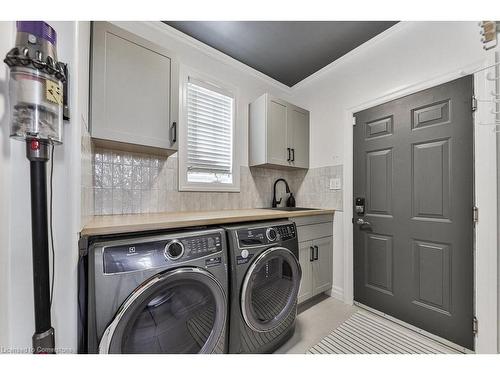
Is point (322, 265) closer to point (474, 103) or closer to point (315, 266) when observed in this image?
point (315, 266)

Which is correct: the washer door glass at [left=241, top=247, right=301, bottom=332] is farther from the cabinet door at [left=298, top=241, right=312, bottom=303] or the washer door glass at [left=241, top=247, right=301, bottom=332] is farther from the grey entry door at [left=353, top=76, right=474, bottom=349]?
the grey entry door at [left=353, top=76, right=474, bottom=349]

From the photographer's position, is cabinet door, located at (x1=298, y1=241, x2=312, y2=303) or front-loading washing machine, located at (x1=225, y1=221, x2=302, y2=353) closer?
front-loading washing machine, located at (x1=225, y1=221, x2=302, y2=353)

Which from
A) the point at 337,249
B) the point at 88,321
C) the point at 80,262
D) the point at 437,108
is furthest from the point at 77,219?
the point at 437,108

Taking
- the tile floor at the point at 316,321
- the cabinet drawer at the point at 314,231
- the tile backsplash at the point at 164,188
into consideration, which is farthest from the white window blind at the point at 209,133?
the tile floor at the point at 316,321

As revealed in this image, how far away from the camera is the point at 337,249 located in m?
2.18

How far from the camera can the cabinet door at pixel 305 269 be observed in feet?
6.16

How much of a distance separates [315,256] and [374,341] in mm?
740

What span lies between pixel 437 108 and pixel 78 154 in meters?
2.28

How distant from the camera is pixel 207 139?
2.09m

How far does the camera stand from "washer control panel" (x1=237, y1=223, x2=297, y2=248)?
4.12 feet

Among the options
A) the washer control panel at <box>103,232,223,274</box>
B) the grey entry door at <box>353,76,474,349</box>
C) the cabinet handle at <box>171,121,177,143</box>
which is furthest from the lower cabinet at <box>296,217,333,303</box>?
the cabinet handle at <box>171,121,177,143</box>

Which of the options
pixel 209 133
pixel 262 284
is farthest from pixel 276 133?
pixel 262 284

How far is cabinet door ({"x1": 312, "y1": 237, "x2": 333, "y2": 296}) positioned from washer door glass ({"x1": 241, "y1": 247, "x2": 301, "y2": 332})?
59 centimetres
